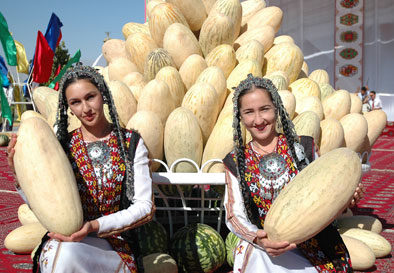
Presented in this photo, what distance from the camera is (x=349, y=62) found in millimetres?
11648

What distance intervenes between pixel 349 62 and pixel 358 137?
984 cm

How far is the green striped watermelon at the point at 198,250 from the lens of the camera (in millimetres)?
2160

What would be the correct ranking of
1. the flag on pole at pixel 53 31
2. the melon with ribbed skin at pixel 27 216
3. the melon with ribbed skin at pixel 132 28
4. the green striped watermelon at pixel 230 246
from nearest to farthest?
the green striped watermelon at pixel 230 246 → the melon with ribbed skin at pixel 27 216 → the melon with ribbed skin at pixel 132 28 → the flag on pole at pixel 53 31

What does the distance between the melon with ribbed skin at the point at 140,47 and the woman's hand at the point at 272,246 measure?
74.8 inches

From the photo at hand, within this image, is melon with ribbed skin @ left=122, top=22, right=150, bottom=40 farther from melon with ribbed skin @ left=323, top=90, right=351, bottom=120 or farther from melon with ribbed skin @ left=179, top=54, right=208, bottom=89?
melon with ribbed skin @ left=323, top=90, right=351, bottom=120

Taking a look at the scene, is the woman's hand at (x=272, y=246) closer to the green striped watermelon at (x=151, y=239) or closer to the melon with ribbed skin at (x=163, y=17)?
the green striped watermelon at (x=151, y=239)

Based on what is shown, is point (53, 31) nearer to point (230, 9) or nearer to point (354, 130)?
point (230, 9)

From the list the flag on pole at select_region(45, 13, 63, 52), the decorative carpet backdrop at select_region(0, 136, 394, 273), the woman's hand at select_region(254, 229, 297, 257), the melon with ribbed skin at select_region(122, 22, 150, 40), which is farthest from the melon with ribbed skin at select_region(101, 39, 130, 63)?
the flag on pole at select_region(45, 13, 63, 52)

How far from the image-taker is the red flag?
838cm

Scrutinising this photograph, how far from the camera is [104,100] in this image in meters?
1.73

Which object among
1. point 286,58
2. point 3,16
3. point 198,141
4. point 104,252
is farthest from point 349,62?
point 104,252

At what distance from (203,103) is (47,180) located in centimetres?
114

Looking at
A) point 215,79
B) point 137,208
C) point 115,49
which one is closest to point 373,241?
point 215,79

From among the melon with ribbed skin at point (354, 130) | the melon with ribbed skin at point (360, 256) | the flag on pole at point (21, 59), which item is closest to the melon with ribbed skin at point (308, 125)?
the melon with ribbed skin at point (354, 130)
